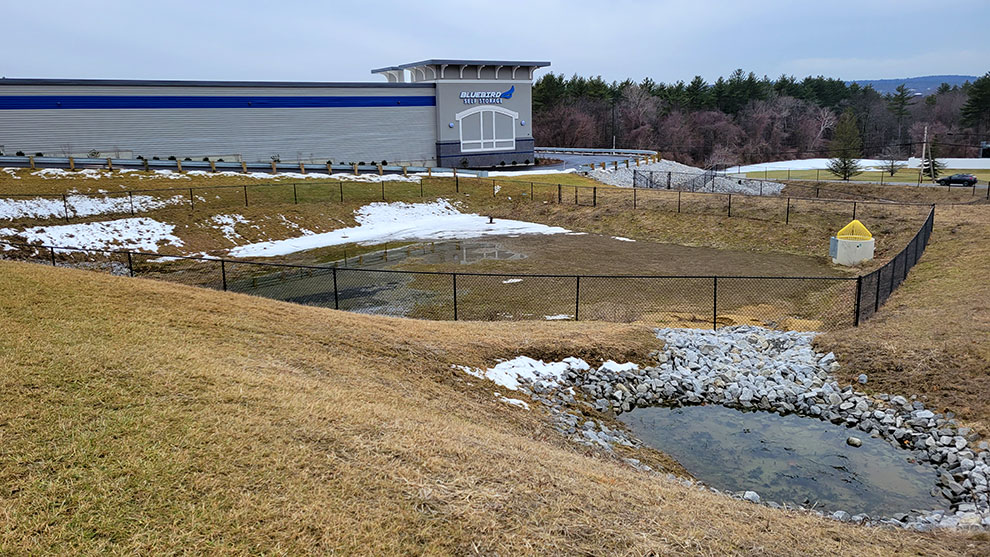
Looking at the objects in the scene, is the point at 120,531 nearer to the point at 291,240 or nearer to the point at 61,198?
the point at 291,240

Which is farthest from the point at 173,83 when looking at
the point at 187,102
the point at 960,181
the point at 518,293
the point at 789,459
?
the point at 960,181

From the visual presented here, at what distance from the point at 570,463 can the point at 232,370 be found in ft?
15.3

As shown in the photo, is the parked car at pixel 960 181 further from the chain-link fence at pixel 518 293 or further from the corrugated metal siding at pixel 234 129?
the corrugated metal siding at pixel 234 129

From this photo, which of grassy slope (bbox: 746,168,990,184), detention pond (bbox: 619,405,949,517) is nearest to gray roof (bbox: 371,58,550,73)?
grassy slope (bbox: 746,168,990,184)

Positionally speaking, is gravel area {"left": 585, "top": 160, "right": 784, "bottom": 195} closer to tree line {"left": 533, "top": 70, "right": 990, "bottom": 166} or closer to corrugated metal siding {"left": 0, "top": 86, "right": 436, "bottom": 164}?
corrugated metal siding {"left": 0, "top": 86, "right": 436, "bottom": 164}

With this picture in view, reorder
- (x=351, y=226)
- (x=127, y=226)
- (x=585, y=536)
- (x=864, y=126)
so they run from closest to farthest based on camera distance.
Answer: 1. (x=585, y=536)
2. (x=127, y=226)
3. (x=351, y=226)
4. (x=864, y=126)

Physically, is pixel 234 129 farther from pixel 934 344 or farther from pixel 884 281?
pixel 934 344

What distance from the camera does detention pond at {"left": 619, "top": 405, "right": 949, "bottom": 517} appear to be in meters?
9.80

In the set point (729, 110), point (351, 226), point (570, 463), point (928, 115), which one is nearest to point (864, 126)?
point (928, 115)

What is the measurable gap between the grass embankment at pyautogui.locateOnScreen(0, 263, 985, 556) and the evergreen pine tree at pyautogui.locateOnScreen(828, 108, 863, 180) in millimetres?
68021

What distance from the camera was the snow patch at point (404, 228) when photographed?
32.4 m

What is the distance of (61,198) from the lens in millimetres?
32562

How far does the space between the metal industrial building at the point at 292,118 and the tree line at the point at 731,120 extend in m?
42.2

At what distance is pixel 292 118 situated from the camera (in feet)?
187
